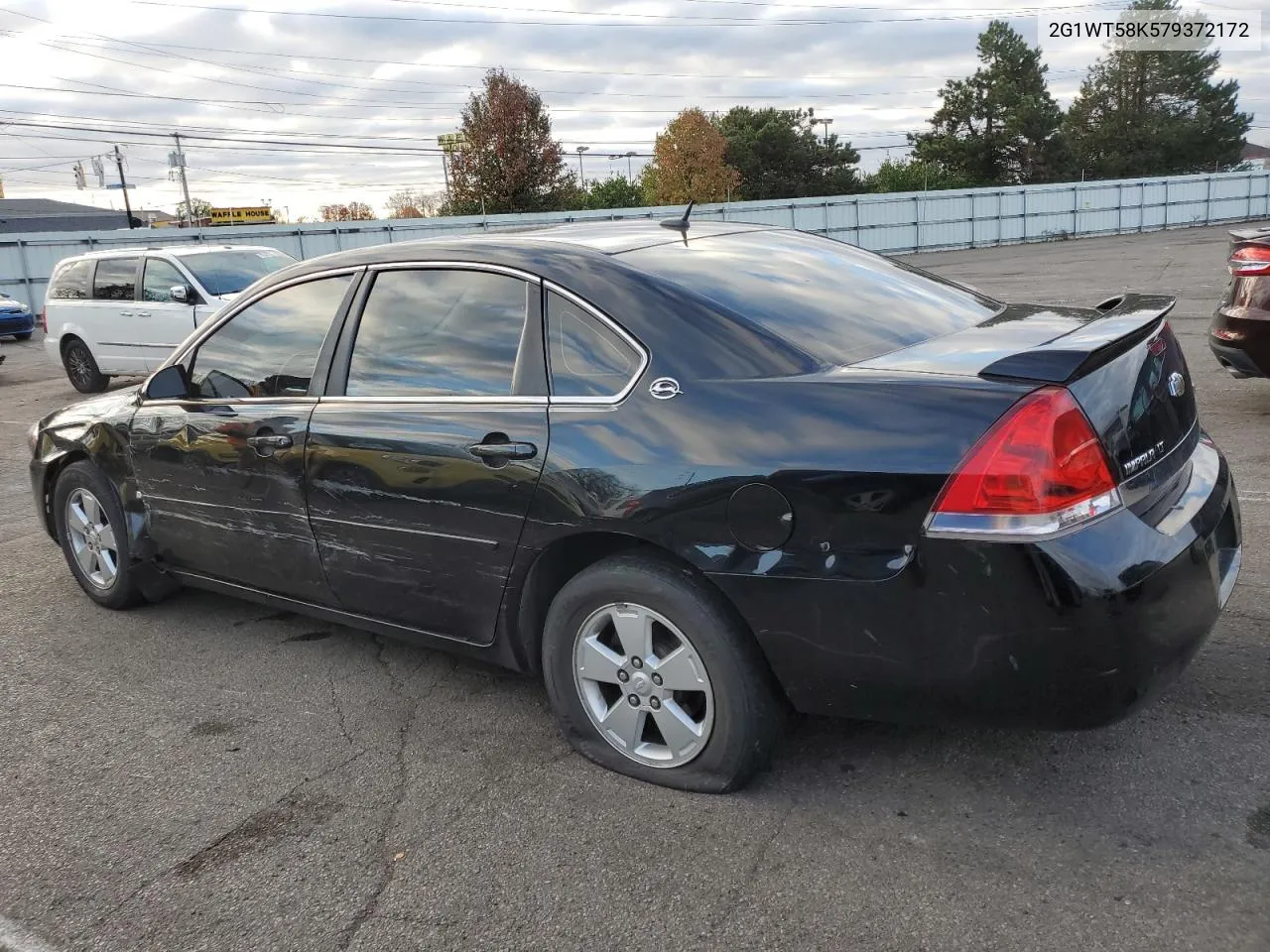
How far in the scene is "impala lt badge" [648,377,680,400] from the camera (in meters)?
2.93

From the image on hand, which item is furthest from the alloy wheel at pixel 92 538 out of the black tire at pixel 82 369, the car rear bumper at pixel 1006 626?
the black tire at pixel 82 369

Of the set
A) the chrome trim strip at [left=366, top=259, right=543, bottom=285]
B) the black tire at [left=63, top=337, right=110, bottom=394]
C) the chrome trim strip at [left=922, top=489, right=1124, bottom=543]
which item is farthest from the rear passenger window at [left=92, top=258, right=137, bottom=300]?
the chrome trim strip at [left=922, top=489, right=1124, bottom=543]

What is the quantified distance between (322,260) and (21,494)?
16.8 ft

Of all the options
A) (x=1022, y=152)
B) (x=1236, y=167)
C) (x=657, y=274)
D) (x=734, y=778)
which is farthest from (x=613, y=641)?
(x=1236, y=167)

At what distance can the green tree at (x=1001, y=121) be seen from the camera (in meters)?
65.3

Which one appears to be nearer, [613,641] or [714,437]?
[714,437]

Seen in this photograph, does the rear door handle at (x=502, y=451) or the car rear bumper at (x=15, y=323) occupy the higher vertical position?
the rear door handle at (x=502, y=451)

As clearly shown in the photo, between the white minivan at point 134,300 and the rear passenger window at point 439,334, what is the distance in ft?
29.7

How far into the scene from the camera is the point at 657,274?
322cm

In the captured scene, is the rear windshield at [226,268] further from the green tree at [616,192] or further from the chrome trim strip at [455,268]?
the green tree at [616,192]

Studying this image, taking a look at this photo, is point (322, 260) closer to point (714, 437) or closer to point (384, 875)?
point (714, 437)

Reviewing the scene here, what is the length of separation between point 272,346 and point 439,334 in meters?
0.90

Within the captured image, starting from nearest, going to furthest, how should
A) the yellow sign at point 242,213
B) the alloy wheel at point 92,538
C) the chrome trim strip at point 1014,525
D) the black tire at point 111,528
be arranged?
the chrome trim strip at point 1014,525 → the black tire at point 111,528 → the alloy wheel at point 92,538 → the yellow sign at point 242,213

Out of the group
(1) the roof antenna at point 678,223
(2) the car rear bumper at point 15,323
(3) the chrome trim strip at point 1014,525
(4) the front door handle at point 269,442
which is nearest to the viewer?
(3) the chrome trim strip at point 1014,525
